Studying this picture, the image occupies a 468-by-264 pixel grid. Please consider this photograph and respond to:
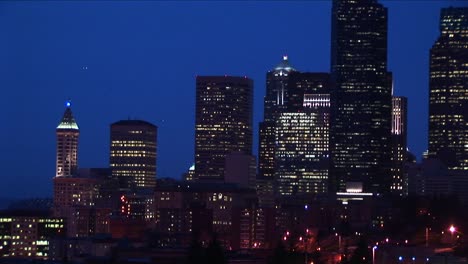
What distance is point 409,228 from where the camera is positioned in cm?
15962

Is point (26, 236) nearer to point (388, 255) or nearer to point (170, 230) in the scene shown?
point (170, 230)

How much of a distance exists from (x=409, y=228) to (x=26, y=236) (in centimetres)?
5403

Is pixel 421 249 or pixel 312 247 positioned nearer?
pixel 421 249

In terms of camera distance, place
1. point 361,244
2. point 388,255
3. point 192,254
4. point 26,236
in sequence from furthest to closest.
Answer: point 26,236, point 388,255, point 361,244, point 192,254

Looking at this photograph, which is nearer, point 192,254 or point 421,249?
point 192,254

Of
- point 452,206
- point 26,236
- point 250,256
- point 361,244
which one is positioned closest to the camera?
point 361,244

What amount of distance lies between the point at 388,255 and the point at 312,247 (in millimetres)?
26091

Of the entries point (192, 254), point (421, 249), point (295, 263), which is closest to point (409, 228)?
point (421, 249)

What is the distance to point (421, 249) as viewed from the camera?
4449 inches

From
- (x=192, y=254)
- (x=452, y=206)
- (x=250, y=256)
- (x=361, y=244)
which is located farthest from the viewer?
(x=452, y=206)

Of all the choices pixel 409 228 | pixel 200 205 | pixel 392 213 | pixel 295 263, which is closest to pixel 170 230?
pixel 200 205

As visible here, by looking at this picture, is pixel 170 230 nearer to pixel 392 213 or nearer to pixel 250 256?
pixel 392 213

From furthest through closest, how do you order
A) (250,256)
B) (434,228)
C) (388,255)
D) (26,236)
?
(26,236)
(434,228)
(250,256)
(388,255)

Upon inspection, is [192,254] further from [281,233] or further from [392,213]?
[392,213]
